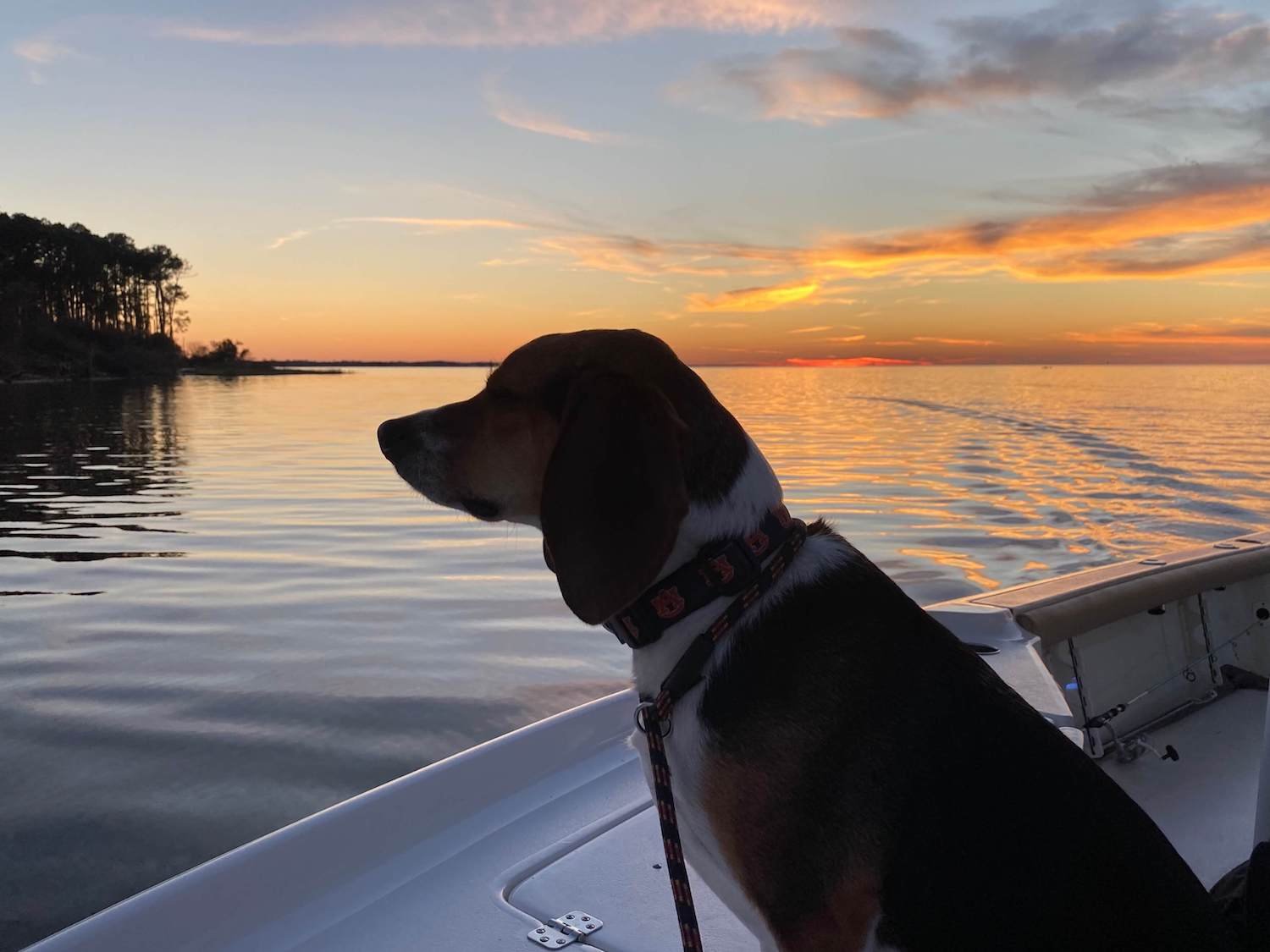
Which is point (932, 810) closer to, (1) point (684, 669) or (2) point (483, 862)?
(1) point (684, 669)

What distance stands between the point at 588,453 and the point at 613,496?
0.14m

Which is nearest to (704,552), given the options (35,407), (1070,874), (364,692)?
(1070,874)

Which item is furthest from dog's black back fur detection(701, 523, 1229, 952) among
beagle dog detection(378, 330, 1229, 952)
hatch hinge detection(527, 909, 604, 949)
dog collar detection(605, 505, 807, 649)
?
hatch hinge detection(527, 909, 604, 949)

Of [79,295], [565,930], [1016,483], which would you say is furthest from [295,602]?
[79,295]

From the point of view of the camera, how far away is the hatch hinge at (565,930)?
283cm

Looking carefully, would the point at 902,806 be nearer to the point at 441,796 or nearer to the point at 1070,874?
the point at 1070,874

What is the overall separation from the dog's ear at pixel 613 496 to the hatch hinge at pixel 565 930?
4.01 feet

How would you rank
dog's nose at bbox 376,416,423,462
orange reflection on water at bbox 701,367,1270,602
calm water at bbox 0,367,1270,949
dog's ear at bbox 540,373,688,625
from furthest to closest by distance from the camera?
orange reflection on water at bbox 701,367,1270,602
calm water at bbox 0,367,1270,949
dog's nose at bbox 376,416,423,462
dog's ear at bbox 540,373,688,625

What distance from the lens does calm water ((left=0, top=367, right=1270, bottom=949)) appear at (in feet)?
20.9

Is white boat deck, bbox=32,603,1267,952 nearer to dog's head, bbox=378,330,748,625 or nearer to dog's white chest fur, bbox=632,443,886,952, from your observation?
dog's white chest fur, bbox=632,443,886,952

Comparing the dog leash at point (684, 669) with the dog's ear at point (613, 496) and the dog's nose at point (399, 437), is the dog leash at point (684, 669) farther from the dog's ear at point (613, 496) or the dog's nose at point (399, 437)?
the dog's nose at point (399, 437)

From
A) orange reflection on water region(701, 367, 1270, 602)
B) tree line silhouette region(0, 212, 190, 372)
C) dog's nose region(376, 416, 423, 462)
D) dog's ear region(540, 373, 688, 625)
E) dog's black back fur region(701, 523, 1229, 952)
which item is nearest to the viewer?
dog's black back fur region(701, 523, 1229, 952)

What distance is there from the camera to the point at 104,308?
118 m

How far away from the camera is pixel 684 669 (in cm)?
223
